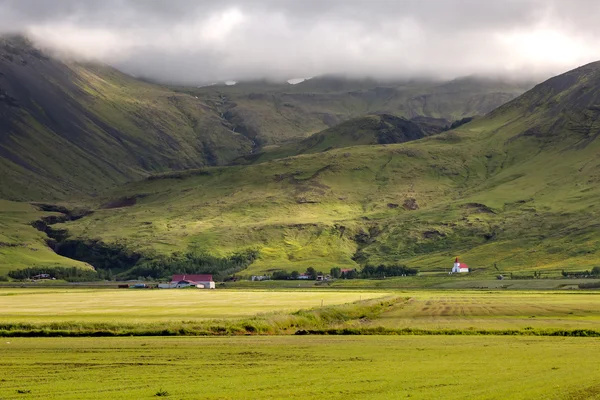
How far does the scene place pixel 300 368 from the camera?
46.8m

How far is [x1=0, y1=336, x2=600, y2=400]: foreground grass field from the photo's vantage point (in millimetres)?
38356

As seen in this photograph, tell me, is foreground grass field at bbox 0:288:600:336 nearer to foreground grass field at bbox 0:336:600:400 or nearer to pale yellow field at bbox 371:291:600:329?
pale yellow field at bbox 371:291:600:329

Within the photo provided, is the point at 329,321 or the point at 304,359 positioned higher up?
the point at 329,321

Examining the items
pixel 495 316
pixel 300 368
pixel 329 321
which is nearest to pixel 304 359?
pixel 300 368

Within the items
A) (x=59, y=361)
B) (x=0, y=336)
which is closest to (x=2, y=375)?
(x=59, y=361)

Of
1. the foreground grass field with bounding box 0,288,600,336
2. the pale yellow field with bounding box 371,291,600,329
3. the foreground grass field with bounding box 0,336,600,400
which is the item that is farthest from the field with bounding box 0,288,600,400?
the pale yellow field with bounding box 371,291,600,329

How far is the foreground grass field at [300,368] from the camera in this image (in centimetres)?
3836

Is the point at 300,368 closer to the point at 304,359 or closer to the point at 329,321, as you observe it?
the point at 304,359

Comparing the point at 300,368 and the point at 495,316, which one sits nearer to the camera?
the point at 300,368

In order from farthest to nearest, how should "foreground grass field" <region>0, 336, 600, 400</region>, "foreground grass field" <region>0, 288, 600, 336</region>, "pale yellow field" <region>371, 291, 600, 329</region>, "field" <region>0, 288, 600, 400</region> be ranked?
"pale yellow field" <region>371, 291, 600, 329</region>
"foreground grass field" <region>0, 288, 600, 336</region>
"field" <region>0, 288, 600, 400</region>
"foreground grass field" <region>0, 336, 600, 400</region>

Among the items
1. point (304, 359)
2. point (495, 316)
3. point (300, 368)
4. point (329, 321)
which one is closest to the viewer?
point (300, 368)

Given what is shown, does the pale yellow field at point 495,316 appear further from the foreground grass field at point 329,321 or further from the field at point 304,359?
the field at point 304,359

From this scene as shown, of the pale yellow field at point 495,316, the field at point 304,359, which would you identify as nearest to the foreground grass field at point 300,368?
the field at point 304,359

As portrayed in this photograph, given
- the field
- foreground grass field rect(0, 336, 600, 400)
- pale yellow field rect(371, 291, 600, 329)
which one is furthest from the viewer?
pale yellow field rect(371, 291, 600, 329)
